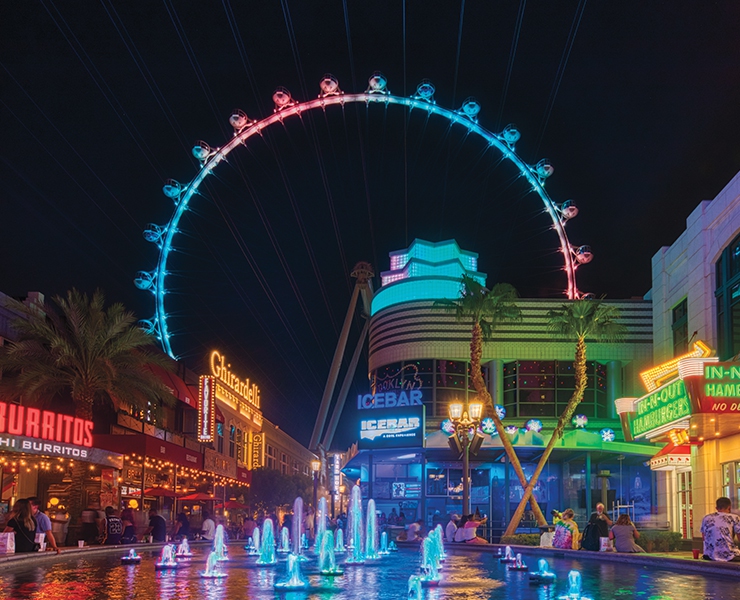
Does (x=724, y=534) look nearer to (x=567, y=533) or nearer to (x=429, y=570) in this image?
(x=429, y=570)

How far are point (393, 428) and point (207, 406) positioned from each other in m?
12.2

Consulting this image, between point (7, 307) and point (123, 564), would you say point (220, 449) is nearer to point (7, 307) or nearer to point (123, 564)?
point (7, 307)

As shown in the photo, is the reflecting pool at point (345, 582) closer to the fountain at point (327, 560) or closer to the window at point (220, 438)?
the fountain at point (327, 560)

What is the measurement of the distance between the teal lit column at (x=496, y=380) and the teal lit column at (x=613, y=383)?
6512 millimetres

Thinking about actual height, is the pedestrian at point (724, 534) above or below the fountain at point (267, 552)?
above

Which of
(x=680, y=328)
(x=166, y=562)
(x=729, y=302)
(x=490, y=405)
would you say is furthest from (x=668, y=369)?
(x=166, y=562)

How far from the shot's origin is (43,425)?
31531mm

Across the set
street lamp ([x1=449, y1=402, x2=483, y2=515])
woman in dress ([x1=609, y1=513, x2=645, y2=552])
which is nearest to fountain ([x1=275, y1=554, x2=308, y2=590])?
woman in dress ([x1=609, y1=513, x2=645, y2=552])

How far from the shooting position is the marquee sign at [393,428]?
166ft

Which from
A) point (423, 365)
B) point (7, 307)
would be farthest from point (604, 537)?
point (423, 365)

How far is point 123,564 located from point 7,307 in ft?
53.4

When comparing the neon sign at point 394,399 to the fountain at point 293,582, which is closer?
the fountain at point 293,582

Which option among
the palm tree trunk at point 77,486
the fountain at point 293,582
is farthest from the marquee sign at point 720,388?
the palm tree trunk at point 77,486

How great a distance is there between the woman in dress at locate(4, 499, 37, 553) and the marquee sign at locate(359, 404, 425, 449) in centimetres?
2805
